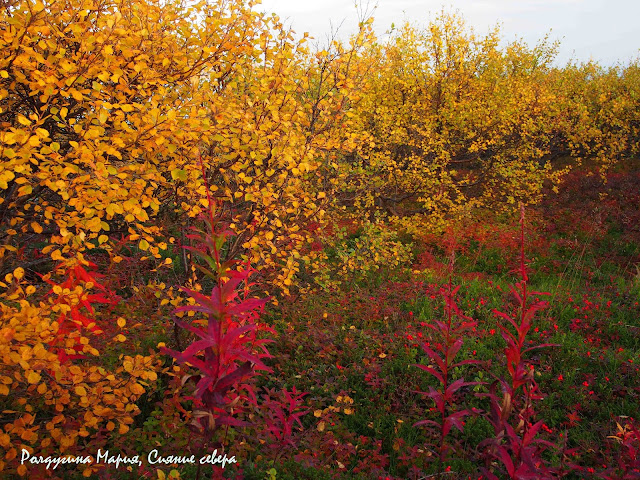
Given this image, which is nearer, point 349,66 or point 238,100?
point 238,100

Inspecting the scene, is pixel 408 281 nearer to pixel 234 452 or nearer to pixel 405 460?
pixel 405 460

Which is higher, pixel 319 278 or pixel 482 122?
pixel 482 122

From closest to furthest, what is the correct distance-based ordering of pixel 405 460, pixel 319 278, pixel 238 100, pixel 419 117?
pixel 405 460
pixel 238 100
pixel 319 278
pixel 419 117

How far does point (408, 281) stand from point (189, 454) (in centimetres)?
574

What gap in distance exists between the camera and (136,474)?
2896 millimetres

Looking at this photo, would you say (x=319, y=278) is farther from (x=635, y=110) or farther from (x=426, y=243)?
(x=635, y=110)

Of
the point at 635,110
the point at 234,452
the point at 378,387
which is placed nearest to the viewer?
the point at 234,452

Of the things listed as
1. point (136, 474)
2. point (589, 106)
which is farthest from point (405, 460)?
point (589, 106)

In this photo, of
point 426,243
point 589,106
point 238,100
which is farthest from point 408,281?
point 589,106

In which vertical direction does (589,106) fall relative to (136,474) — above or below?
above

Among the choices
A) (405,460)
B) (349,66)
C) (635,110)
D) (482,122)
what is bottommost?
(405,460)

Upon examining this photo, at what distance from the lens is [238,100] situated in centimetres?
428

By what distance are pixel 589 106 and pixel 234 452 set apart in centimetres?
1791

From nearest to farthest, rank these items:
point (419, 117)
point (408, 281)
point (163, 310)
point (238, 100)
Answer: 1. point (238, 100)
2. point (163, 310)
3. point (408, 281)
4. point (419, 117)
